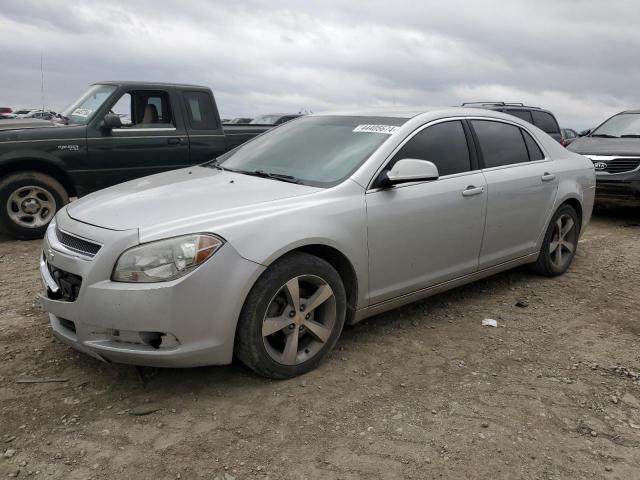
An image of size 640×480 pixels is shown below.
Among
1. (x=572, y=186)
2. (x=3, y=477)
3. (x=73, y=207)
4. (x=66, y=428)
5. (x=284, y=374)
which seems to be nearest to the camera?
(x=3, y=477)

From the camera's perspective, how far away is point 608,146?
895 centimetres

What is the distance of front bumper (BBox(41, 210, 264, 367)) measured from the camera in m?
2.84

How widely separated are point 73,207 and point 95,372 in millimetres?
1017

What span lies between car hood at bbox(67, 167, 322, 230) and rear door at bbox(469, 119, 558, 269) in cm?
167

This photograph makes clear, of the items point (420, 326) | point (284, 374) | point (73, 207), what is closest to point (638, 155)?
point (420, 326)

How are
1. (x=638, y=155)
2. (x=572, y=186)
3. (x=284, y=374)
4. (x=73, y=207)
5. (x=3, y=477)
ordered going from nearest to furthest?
(x=3, y=477)
(x=284, y=374)
(x=73, y=207)
(x=572, y=186)
(x=638, y=155)

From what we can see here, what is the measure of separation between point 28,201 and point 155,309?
184 inches

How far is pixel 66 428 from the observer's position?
9.30 ft

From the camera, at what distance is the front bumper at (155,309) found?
2.84 m

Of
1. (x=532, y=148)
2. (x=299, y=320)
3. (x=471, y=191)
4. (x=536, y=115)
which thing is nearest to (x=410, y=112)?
(x=471, y=191)

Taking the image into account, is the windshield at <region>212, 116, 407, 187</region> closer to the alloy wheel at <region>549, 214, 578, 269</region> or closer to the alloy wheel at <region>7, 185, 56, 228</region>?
the alloy wheel at <region>549, 214, 578, 269</region>

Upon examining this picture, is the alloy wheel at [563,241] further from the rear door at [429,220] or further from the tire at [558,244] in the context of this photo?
the rear door at [429,220]

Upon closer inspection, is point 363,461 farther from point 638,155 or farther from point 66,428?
point 638,155

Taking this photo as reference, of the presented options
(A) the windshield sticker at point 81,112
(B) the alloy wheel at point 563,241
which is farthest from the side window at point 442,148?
(A) the windshield sticker at point 81,112
